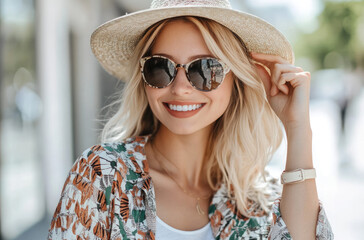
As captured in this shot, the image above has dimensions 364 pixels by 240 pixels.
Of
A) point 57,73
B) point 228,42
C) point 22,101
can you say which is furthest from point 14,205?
point 228,42

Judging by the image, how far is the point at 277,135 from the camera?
2654mm

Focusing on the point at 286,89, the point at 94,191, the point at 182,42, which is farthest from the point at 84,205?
the point at 286,89

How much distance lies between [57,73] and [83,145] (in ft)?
6.93

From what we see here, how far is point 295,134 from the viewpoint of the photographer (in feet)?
7.32

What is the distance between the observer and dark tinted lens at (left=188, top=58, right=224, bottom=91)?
2117mm

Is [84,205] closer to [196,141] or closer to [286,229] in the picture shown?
[196,141]

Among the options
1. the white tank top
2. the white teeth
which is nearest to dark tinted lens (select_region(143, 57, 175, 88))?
the white teeth

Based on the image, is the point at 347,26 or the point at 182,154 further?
the point at 347,26

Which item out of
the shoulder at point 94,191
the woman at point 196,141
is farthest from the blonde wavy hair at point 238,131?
the shoulder at point 94,191

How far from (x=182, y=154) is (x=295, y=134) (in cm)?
63

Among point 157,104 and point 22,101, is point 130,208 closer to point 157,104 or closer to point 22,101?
point 157,104

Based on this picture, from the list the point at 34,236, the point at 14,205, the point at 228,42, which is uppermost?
the point at 228,42

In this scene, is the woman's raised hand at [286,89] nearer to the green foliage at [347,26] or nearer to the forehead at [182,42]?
the forehead at [182,42]

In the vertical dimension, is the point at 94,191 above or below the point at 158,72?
below
